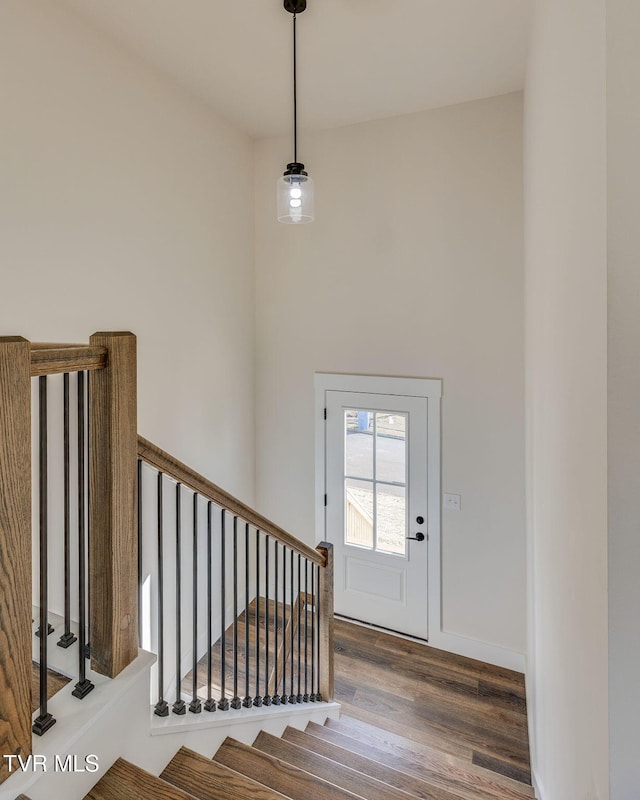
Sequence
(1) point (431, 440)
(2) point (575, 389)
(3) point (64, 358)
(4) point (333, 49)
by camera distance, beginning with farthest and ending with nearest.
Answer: (1) point (431, 440), (4) point (333, 49), (3) point (64, 358), (2) point (575, 389)

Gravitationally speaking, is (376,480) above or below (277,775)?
above

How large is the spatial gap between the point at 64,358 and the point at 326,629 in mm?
2316

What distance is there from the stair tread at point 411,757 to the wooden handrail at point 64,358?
7.75ft

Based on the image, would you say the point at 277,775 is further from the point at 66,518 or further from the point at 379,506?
the point at 379,506

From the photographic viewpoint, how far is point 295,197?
88.6 inches

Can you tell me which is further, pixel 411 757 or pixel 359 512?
pixel 359 512

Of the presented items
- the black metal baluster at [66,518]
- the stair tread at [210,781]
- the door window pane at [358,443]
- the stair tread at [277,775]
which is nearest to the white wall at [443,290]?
the door window pane at [358,443]

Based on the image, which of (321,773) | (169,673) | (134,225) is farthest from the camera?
(169,673)

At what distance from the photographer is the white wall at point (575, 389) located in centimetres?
68

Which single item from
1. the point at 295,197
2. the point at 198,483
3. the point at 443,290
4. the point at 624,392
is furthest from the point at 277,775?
the point at 443,290

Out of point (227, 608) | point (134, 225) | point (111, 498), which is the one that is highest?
point (134, 225)

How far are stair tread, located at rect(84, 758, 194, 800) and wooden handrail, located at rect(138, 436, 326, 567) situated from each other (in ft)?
2.43

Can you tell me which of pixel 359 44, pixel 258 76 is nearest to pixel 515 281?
pixel 359 44

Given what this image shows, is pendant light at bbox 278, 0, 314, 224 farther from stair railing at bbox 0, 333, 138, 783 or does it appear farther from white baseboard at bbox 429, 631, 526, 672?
white baseboard at bbox 429, 631, 526, 672
